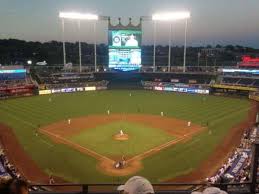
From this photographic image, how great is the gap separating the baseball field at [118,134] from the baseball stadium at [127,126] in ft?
0.31

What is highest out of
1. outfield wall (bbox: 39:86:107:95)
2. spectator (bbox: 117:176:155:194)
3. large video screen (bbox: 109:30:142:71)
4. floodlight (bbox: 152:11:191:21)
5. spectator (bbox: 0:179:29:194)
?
floodlight (bbox: 152:11:191:21)

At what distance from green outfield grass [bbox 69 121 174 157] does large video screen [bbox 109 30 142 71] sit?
25388mm

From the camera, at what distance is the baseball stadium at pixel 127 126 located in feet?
68.1

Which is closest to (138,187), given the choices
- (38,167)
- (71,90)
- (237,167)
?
(237,167)

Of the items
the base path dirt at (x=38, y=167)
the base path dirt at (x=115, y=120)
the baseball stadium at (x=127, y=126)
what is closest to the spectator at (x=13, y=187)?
the baseball stadium at (x=127, y=126)

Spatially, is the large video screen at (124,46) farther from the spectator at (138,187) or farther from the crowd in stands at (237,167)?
the spectator at (138,187)

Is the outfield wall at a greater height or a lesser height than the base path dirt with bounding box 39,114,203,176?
greater

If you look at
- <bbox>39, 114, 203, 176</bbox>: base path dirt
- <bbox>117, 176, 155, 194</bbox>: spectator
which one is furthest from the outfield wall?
<bbox>117, 176, 155, 194</bbox>: spectator

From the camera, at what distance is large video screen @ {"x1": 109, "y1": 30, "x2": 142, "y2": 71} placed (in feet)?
188

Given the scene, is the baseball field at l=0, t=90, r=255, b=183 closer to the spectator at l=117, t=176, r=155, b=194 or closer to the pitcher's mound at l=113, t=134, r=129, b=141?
the pitcher's mound at l=113, t=134, r=129, b=141

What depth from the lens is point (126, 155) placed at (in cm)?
2489

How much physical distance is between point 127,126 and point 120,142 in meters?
5.94

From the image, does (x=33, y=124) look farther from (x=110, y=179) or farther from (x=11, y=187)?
(x=11, y=187)

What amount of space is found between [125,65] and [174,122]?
994 inches
